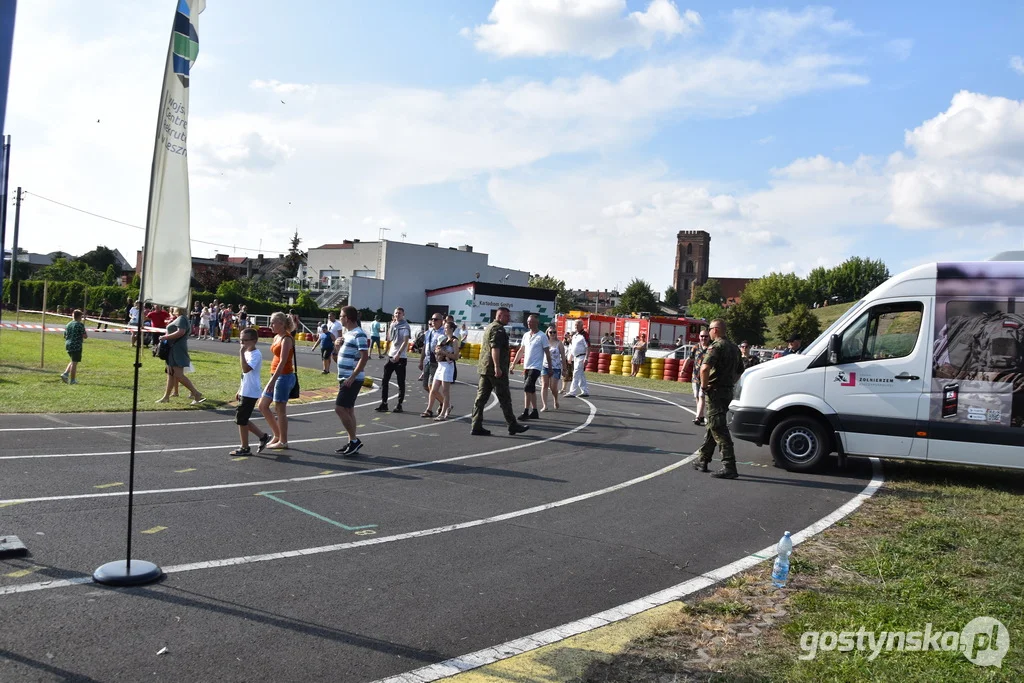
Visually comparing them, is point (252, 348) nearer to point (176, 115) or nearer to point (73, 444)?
point (73, 444)

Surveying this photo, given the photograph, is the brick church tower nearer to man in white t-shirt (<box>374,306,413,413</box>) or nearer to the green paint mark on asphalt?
man in white t-shirt (<box>374,306,413,413</box>)

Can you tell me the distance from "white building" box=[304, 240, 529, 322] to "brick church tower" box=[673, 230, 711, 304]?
89.8 meters

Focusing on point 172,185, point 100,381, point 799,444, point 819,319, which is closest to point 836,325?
point 799,444

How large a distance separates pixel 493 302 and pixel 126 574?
5726 centimetres

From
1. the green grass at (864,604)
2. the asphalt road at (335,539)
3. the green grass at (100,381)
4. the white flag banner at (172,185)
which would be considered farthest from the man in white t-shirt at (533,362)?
the white flag banner at (172,185)

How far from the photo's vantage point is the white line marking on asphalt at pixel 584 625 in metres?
3.92

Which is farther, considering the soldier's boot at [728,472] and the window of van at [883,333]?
the window of van at [883,333]

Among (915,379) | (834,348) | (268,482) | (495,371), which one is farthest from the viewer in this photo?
(495,371)

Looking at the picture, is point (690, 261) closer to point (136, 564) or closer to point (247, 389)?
point (247, 389)

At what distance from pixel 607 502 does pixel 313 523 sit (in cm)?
302

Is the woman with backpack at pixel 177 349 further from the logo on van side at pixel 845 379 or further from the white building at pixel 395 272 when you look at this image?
the white building at pixel 395 272

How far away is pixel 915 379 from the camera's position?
382 inches

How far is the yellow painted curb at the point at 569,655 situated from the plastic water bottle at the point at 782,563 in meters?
0.95

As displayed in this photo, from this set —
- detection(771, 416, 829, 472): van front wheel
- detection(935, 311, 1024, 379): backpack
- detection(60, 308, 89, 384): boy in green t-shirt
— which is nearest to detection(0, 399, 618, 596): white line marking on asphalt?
detection(771, 416, 829, 472): van front wheel
